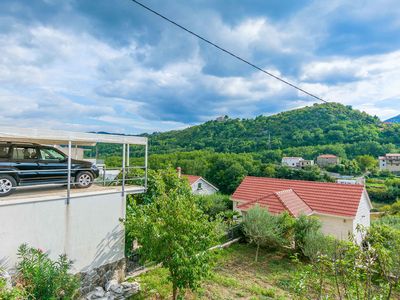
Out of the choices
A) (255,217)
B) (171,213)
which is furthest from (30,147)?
(255,217)

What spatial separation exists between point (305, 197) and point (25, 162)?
17335 millimetres

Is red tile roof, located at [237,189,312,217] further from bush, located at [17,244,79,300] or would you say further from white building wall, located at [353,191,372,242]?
bush, located at [17,244,79,300]

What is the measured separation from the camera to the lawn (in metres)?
8.50

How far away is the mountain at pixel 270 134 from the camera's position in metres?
74.1

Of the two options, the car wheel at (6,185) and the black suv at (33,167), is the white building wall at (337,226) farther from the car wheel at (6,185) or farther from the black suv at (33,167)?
the car wheel at (6,185)

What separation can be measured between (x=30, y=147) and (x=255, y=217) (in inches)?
422

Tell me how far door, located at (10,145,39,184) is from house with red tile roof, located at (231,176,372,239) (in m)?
12.0

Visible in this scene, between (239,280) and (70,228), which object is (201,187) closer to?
(239,280)

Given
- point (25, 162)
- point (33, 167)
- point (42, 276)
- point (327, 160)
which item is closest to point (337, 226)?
point (42, 276)

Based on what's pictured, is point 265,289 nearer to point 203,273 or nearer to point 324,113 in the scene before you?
point 203,273

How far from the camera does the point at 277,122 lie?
3354 inches

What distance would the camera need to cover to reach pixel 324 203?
17.1 metres

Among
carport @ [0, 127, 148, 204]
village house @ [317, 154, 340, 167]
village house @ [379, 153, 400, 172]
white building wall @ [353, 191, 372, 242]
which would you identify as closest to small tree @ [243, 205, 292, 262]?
white building wall @ [353, 191, 372, 242]

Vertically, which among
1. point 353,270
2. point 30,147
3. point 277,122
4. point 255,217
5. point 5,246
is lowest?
point 255,217
